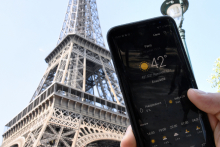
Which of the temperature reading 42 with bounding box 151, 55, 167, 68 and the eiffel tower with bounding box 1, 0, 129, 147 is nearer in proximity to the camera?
the temperature reading 42 with bounding box 151, 55, 167, 68

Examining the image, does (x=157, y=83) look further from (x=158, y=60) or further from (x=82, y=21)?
(x=82, y=21)

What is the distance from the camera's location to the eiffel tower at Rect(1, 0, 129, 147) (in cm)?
1413

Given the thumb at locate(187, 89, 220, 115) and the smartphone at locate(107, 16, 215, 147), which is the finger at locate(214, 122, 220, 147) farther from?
the thumb at locate(187, 89, 220, 115)

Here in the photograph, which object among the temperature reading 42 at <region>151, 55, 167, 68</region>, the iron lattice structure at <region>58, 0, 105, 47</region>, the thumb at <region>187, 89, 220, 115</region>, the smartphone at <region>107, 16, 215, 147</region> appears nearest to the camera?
the thumb at <region>187, 89, 220, 115</region>

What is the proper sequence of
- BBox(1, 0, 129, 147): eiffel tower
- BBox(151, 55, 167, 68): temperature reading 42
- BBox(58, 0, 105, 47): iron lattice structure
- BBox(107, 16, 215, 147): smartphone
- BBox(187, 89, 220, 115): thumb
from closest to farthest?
BBox(187, 89, 220, 115): thumb → BBox(107, 16, 215, 147): smartphone → BBox(151, 55, 167, 68): temperature reading 42 → BBox(1, 0, 129, 147): eiffel tower → BBox(58, 0, 105, 47): iron lattice structure

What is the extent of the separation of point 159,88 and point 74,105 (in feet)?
50.9

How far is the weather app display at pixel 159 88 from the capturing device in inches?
65.4

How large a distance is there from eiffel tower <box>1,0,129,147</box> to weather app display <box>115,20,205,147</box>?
1193 cm

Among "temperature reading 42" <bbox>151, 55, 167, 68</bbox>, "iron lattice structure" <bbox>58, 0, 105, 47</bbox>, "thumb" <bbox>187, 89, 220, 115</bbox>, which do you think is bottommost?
"thumb" <bbox>187, 89, 220, 115</bbox>

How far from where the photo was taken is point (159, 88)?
1.79 m

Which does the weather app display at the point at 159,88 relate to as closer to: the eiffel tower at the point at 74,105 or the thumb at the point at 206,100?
the thumb at the point at 206,100

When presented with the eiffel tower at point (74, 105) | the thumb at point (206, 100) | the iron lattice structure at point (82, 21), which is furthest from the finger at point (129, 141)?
the iron lattice structure at point (82, 21)

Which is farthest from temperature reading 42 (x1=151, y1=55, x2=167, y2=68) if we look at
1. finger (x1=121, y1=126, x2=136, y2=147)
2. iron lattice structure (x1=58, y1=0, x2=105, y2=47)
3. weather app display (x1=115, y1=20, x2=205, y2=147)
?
iron lattice structure (x1=58, y1=0, x2=105, y2=47)

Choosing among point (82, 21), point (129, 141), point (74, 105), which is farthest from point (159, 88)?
point (82, 21)
